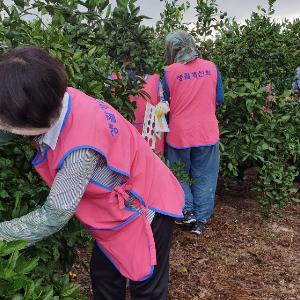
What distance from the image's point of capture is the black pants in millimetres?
2155

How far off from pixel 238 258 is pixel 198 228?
1.91 ft

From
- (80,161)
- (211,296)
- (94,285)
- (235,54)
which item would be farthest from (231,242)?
(80,161)

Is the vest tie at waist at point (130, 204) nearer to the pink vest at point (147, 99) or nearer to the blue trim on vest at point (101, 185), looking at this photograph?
the blue trim on vest at point (101, 185)

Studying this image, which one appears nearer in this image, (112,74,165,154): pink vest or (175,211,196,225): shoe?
(112,74,165,154): pink vest

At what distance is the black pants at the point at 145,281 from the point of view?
215cm

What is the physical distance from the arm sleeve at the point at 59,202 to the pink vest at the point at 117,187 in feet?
0.12

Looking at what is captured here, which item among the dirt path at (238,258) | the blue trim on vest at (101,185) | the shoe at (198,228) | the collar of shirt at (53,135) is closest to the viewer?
the collar of shirt at (53,135)

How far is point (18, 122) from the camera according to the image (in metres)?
1.47

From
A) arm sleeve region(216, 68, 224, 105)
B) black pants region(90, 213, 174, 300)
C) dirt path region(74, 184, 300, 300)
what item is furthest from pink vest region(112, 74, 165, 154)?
black pants region(90, 213, 174, 300)

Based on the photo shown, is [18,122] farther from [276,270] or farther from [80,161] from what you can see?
[276,270]

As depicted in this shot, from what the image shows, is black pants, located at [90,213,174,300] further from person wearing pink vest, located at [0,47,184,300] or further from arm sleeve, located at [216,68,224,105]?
arm sleeve, located at [216,68,224,105]

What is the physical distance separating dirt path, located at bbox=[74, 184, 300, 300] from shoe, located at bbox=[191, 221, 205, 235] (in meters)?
0.06

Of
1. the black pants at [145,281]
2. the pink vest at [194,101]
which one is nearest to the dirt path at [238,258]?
the pink vest at [194,101]

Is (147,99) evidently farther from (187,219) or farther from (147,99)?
(187,219)
